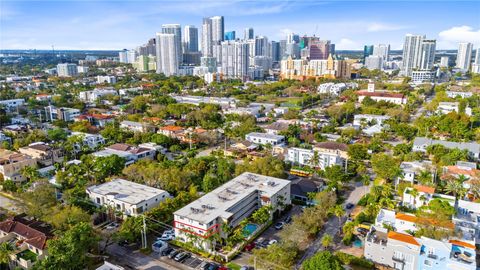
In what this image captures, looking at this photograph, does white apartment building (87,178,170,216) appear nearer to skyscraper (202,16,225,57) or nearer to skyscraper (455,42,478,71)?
skyscraper (202,16,225,57)

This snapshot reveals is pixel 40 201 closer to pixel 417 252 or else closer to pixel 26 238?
pixel 26 238

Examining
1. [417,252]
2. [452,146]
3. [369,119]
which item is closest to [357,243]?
[417,252]

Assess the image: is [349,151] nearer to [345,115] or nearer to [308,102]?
[345,115]

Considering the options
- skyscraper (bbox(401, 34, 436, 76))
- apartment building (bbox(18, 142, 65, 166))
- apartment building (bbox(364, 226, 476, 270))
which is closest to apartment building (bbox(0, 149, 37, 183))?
apartment building (bbox(18, 142, 65, 166))

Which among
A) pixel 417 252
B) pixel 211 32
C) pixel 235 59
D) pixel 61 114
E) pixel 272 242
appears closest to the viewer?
pixel 417 252

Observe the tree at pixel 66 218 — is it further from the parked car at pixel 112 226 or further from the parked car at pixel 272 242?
the parked car at pixel 272 242
